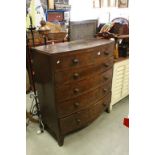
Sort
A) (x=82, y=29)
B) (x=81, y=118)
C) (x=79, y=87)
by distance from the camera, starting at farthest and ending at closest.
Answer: (x=82, y=29), (x=81, y=118), (x=79, y=87)

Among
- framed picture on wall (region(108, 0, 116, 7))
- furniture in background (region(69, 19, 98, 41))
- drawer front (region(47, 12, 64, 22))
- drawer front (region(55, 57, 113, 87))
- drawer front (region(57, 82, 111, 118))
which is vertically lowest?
drawer front (region(57, 82, 111, 118))

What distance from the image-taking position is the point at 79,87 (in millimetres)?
1828

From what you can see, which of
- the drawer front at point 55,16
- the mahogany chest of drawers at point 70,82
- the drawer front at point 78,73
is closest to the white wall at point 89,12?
the drawer front at point 55,16

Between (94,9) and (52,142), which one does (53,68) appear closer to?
(52,142)

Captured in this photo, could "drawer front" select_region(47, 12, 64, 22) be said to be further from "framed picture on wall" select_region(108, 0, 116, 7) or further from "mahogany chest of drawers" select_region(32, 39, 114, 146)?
"mahogany chest of drawers" select_region(32, 39, 114, 146)

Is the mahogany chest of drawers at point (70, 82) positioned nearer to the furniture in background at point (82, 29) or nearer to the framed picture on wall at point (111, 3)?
the furniture in background at point (82, 29)

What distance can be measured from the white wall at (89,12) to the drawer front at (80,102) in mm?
1787

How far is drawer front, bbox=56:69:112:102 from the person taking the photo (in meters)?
1.69

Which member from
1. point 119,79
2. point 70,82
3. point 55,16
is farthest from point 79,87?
point 55,16

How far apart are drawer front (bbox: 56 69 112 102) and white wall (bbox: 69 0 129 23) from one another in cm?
168

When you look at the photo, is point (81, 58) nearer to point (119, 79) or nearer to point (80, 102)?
point (80, 102)

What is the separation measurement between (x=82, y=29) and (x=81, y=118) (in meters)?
1.20

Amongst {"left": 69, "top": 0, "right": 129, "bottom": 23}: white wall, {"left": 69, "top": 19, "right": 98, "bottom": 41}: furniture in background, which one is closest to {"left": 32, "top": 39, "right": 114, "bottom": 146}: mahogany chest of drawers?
{"left": 69, "top": 19, "right": 98, "bottom": 41}: furniture in background
